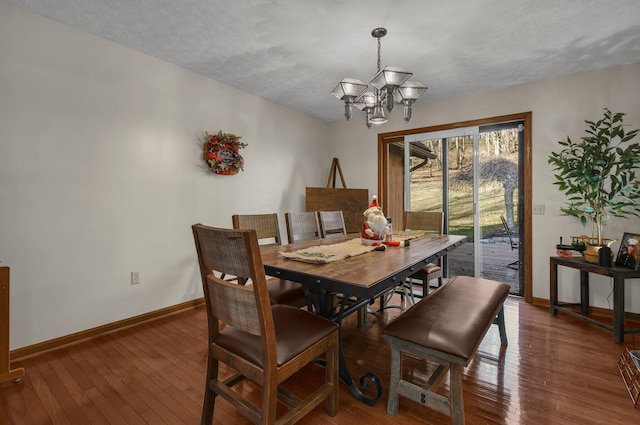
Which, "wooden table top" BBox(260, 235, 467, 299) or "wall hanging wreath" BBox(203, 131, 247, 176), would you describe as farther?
"wall hanging wreath" BBox(203, 131, 247, 176)

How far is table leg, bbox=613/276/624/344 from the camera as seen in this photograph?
2266mm

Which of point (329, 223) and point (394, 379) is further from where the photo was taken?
point (329, 223)

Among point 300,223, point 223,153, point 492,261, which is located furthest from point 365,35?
point 492,261

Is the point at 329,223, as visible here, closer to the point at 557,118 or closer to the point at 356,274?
the point at 356,274

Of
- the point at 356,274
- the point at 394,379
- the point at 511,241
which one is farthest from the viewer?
the point at 511,241

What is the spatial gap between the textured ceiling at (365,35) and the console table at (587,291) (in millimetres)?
1883

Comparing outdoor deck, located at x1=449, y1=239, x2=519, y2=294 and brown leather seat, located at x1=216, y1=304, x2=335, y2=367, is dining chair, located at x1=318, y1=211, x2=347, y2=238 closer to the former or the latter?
brown leather seat, located at x1=216, y1=304, x2=335, y2=367

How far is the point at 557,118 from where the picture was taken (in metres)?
3.09

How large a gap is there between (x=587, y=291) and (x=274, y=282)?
120 inches

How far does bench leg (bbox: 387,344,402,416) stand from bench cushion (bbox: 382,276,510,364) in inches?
4.0

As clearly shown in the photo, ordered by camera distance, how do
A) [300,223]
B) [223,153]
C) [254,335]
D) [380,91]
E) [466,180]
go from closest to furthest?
[254,335] → [380,91] → [300,223] → [223,153] → [466,180]

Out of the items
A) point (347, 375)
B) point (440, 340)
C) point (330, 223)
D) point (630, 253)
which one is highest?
point (330, 223)

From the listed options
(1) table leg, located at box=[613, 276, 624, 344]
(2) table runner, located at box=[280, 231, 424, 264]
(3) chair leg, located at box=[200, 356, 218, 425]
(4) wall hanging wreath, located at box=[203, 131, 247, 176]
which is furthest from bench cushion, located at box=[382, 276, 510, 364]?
(4) wall hanging wreath, located at box=[203, 131, 247, 176]

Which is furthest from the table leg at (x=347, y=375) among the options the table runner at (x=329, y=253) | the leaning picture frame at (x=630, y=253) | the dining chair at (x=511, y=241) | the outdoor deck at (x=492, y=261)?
the dining chair at (x=511, y=241)
